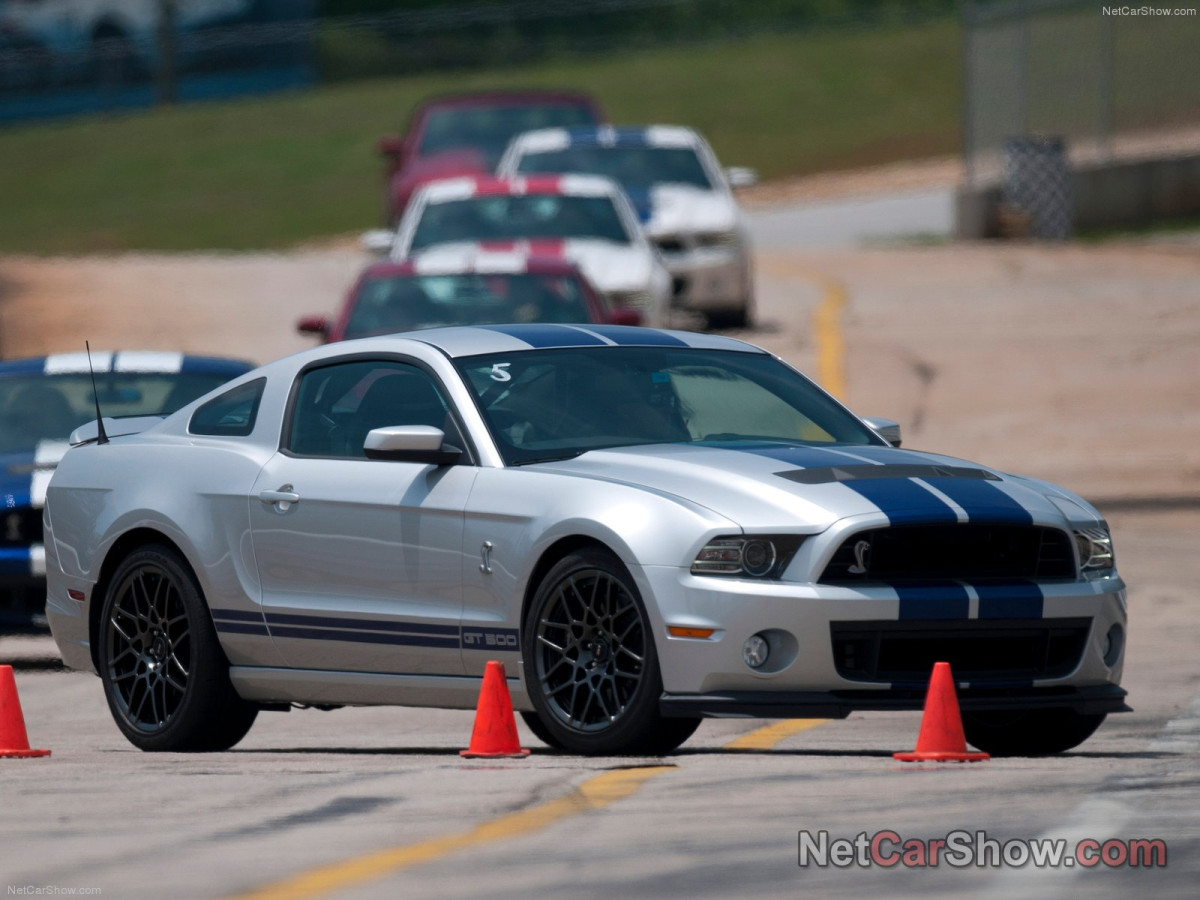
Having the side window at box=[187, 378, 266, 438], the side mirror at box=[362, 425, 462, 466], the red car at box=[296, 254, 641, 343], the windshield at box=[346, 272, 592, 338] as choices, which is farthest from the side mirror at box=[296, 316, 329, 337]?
the side mirror at box=[362, 425, 462, 466]

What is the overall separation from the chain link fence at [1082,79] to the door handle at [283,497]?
83.0 ft

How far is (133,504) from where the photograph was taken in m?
9.12

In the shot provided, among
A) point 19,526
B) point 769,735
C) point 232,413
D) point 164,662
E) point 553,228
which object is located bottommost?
point 769,735

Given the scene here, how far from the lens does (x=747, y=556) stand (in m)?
7.55

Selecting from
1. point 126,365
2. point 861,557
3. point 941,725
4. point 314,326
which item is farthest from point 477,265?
point 941,725

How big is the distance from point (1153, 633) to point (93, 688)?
4991mm

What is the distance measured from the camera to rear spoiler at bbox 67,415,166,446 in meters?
9.78

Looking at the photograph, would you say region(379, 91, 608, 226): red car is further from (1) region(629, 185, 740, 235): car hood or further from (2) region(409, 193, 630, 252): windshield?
(2) region(409, 193, 630, 252): windshield

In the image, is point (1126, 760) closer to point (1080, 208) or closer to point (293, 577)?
point (293, 577)

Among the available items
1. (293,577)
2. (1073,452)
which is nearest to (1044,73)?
(1073,452)

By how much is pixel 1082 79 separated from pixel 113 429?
25.5 meters

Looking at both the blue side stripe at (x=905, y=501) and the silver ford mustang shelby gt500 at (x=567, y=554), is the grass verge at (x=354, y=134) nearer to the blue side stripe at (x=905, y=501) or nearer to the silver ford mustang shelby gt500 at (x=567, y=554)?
the silver ford mustang shelby gt500 at (x=567, y=554)

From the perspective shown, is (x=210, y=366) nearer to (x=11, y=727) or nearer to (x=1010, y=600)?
(x=11, y=727)

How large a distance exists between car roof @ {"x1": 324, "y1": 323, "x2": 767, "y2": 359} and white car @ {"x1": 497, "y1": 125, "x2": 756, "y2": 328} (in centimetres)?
1182
